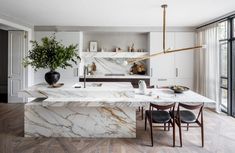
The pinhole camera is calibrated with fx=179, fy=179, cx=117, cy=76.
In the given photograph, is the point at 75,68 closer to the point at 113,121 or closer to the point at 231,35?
the point at 113,121

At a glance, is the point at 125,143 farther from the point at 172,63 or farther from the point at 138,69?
the point at 172,63

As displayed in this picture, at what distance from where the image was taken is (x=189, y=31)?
5777mm

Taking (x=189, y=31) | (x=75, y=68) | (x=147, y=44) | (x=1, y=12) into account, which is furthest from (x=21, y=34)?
(x=189, y=31)

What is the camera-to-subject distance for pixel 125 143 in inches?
123

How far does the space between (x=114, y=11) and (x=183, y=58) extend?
293cm

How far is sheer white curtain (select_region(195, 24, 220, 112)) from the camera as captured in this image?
4.84 m

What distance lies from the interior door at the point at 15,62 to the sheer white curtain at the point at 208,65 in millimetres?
5506

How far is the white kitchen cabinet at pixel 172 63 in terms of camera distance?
228 inches

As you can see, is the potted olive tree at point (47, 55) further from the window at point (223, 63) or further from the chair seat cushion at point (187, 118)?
the window at point (223, 63)

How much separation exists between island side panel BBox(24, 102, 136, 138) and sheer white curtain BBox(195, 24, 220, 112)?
2.90 m

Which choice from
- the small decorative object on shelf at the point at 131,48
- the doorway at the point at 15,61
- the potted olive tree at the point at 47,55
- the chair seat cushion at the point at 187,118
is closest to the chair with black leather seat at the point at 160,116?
the chair seat cushion at the point at 187,118

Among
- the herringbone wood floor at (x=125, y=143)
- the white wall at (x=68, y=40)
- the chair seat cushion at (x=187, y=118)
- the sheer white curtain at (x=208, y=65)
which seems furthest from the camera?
the white wall at (x=68, y=40)

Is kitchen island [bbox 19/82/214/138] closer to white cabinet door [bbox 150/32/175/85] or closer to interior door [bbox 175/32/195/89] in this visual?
white cabinet door [bbox 150/32/175/85]

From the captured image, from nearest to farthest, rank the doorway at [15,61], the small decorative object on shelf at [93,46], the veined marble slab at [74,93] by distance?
1. the veined marble slab at [74,93]
2. the doorway at [15,61]
3. the small decorative object on shelf at [93,46]
